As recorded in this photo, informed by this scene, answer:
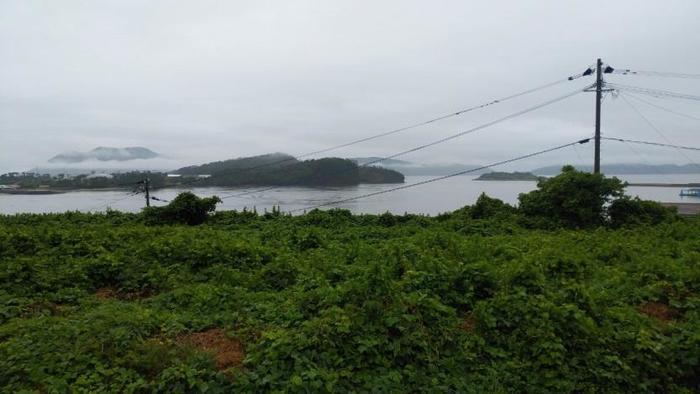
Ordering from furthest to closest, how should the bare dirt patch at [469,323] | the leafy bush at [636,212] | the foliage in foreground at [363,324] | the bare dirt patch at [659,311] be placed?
1. the leafy bush at [636,212]
2. the bare dirt patch at [659,311]
3. the bare dirt patch at [469,323]
4. the foliage in foreground at [363,324]

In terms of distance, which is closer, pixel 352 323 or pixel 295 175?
pixel 352 323

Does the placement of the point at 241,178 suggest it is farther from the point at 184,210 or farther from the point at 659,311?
the point at 659,311

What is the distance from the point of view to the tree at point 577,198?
13.8 metres

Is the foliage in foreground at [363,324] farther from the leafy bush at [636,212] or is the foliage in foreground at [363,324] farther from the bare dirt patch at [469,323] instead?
the leafy bush at [636,212]

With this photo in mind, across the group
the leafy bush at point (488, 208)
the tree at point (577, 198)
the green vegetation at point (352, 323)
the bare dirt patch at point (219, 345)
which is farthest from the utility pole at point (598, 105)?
the bare dirt patch at point (219, 345)

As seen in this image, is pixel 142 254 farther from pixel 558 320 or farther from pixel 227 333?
pixel 558 320

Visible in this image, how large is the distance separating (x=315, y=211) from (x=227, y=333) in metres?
11.0

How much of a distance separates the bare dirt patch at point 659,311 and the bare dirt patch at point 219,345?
4.83 m

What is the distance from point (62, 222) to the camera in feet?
44.6

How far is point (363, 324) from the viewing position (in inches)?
163

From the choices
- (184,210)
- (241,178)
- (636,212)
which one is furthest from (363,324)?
(241,178)

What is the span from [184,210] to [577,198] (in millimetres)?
14432

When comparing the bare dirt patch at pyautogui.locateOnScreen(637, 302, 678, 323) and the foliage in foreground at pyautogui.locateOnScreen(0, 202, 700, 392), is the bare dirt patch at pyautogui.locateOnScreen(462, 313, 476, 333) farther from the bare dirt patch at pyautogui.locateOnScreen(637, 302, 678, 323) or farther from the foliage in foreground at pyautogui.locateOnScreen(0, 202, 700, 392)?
the bare dirt patch at pyautogui.locateOnScreen(637, 302, 678, 323)

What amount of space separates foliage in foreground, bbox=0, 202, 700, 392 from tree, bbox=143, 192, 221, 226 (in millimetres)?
8453
